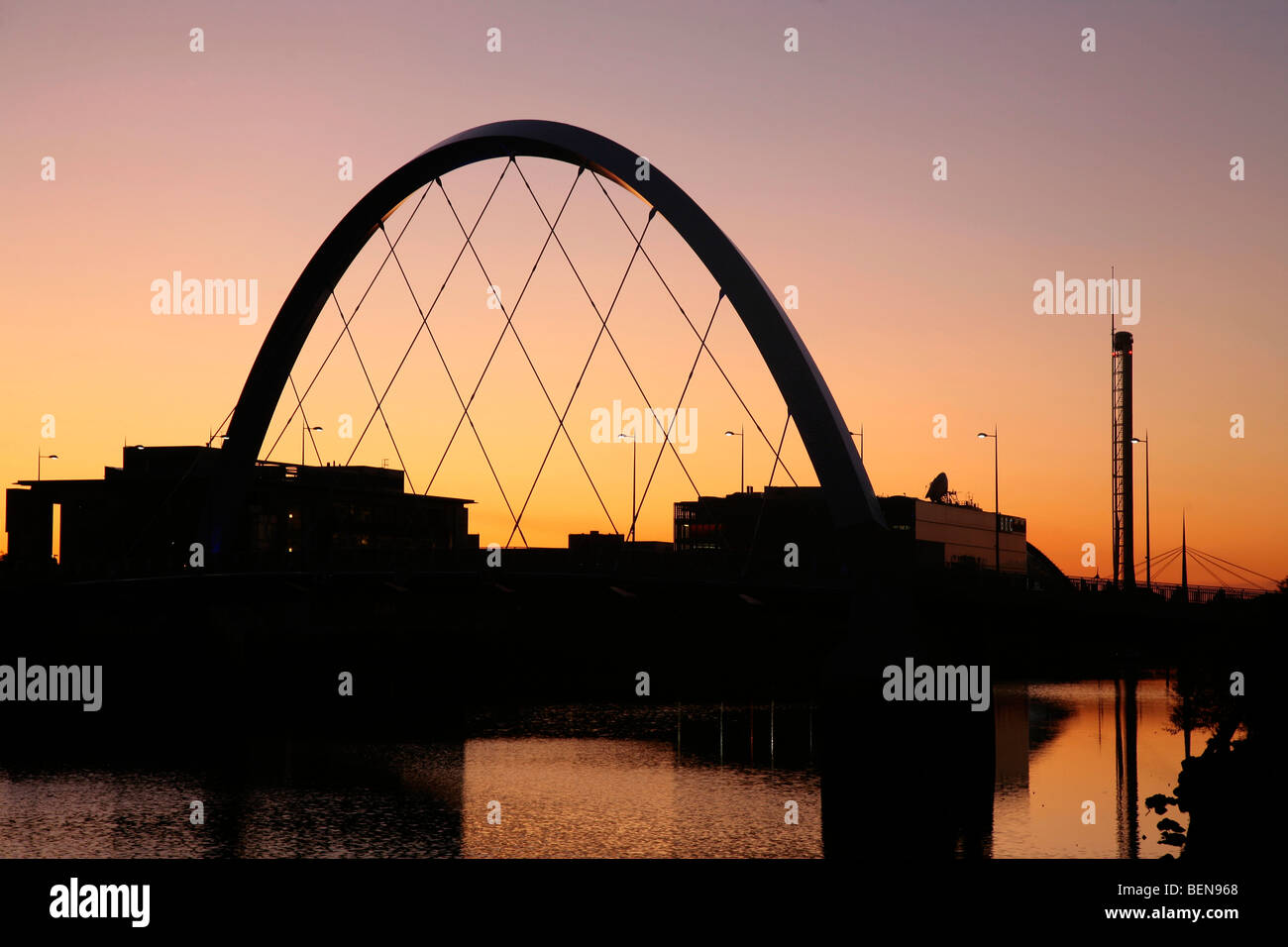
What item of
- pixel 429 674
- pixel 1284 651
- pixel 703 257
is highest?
pixel 703 257

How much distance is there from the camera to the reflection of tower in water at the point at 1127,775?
96.1ft

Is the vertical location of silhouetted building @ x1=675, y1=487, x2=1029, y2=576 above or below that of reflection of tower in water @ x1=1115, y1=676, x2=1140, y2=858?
above

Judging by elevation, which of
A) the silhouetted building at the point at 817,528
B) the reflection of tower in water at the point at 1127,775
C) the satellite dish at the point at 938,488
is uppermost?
the satellite dish at the point at 938,488

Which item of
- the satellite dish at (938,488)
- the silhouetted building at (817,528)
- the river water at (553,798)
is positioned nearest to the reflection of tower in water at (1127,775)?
the river water at (553,798)

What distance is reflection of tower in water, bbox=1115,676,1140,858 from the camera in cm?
2928

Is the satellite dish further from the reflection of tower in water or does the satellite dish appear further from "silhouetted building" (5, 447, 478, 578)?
the reflection of tower in water

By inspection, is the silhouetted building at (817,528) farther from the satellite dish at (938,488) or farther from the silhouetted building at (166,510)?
the silhouetted building at (166,510)

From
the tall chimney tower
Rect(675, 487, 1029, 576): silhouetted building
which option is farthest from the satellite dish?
the tall chimney tower

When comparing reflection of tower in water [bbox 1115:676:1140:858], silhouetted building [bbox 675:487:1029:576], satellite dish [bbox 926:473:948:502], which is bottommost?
reflection of tower in water [bbox 1115:676:1140:858]

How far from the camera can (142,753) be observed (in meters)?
42.0

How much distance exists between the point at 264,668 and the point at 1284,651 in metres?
56.5
